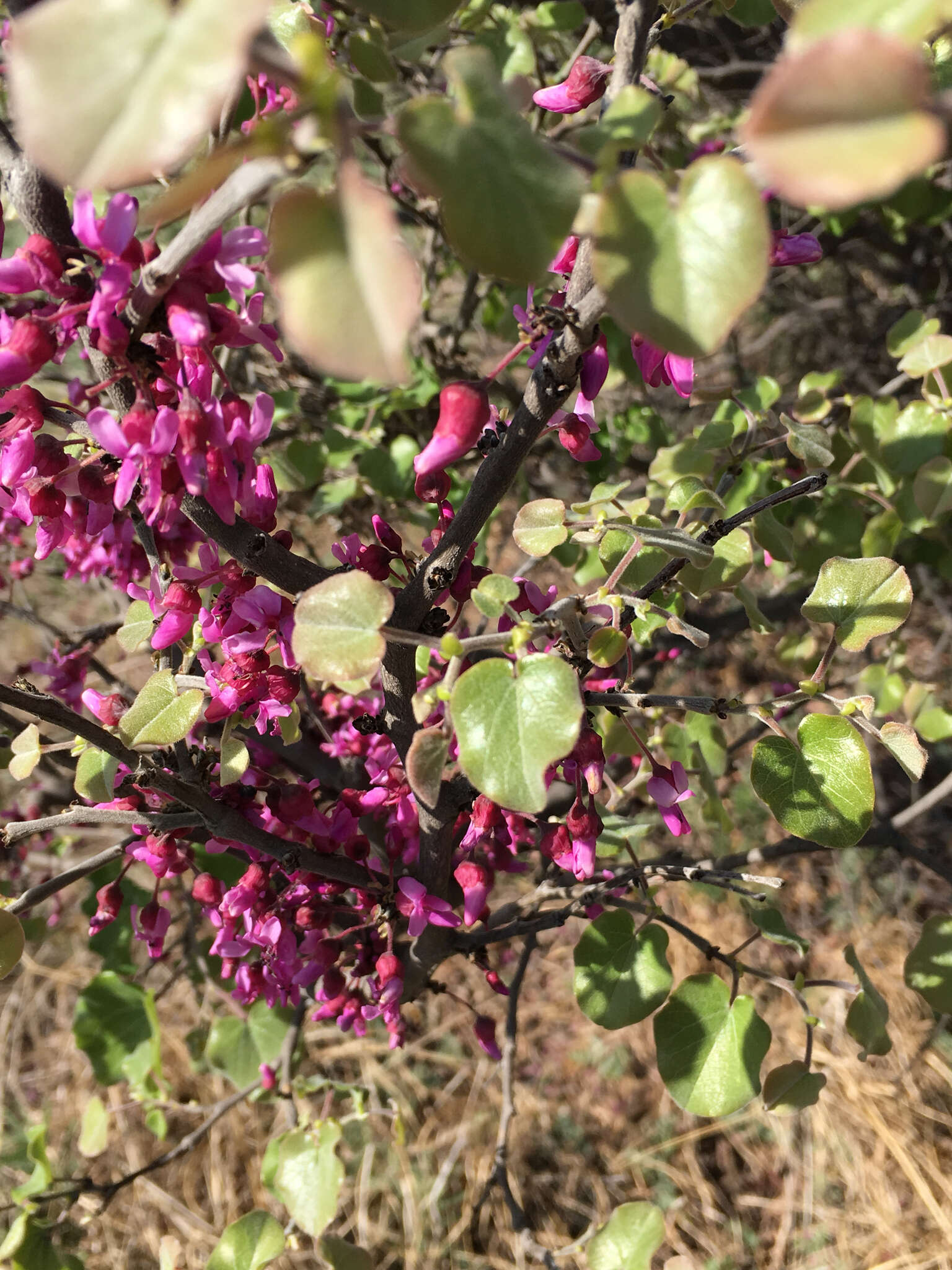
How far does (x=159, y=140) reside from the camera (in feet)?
1.03

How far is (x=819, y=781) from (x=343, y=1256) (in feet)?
2.82

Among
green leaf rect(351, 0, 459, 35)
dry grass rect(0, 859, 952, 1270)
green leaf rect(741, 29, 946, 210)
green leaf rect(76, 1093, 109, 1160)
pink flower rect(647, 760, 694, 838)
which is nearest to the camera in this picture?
green leaf rect(741, 29, 946, 210)

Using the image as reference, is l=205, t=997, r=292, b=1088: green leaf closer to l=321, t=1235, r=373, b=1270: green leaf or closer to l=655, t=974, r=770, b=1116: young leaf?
l=321, t=1235, r=373, b=1270: green leaf

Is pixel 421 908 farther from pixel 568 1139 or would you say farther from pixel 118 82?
pixel 568 1139

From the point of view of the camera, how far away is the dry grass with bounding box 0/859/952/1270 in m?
2.10

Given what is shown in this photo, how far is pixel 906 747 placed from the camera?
0.68 meters

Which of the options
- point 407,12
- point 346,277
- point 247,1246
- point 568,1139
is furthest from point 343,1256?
point 568,1139

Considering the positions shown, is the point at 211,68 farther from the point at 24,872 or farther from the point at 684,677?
the point at 684,677

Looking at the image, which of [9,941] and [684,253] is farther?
[9,941]

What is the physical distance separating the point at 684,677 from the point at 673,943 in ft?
3.02

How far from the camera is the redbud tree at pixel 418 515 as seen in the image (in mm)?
338

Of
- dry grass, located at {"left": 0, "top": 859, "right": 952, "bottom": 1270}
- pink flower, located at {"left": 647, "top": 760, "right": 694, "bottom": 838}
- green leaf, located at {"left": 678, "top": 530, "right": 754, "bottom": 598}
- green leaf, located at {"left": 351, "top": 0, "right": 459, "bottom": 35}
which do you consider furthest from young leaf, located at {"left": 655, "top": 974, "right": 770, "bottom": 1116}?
dry grass, located at {"left": 0, "top": 859, "right": 952, "bottom": 1270}

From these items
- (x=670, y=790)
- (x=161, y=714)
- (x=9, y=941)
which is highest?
(x=161, y=714)

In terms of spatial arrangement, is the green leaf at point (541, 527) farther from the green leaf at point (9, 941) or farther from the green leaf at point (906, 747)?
the green leaf at point (9, 941)
